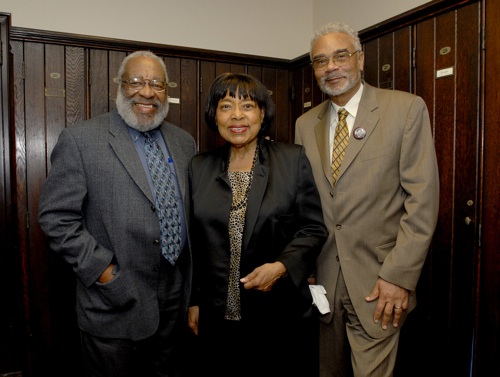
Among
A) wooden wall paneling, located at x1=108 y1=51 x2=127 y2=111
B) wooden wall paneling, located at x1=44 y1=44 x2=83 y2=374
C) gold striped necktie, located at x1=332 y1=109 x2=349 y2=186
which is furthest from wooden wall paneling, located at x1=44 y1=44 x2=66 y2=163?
gold striped necktie, located at x1=332 y1=109 x2=349 y2=186

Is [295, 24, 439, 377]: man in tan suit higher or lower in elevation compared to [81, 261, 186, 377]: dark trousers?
higher

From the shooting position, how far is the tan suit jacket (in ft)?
5.46

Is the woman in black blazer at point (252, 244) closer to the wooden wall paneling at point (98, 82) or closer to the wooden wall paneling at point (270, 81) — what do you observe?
the wooden wall paneling at point (98, 82)

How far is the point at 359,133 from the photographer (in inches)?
69.7

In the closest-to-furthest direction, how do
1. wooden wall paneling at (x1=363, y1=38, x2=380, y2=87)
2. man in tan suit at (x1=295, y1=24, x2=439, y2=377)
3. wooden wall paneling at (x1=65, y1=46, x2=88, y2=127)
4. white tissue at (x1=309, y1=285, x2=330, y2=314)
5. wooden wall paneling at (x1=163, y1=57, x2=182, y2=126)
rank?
man in tan suit at (x1=295, y1=24, x2=439, y2=377) < white tissue at (x1=309, y1=285, x2=330, y2=314) < wooden wall paneling at (x1=363, y1=38, x2=380, y2=87) < wooden wall paneling at (x1=65, y1=46, x2=88, y2=127) < wooden wall paneling at (x1=163, y1=57, x2=182, y2=126)

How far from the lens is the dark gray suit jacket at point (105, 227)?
170cm

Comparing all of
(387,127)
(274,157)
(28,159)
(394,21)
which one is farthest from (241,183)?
(28,159)

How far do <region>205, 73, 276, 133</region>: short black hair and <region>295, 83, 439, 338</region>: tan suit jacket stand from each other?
37 centimetres

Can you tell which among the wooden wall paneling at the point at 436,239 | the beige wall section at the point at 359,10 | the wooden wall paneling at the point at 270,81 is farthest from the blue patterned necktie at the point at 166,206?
the beige wall section at the point at 359,10

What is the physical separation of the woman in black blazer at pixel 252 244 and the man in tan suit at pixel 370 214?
0.13 m

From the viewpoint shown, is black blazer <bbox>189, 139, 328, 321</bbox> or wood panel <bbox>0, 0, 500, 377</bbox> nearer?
black blazer <bbox>189, 139, 328, 321</bbox>

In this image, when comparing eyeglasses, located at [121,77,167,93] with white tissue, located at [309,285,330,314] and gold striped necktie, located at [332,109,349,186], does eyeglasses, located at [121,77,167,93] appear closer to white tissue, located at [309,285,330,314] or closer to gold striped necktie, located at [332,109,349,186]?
gold striped necktie, located at [332,109,349,186]

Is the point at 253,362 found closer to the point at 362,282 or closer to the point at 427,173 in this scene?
the point at 362,282

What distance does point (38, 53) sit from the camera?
2.60 m
